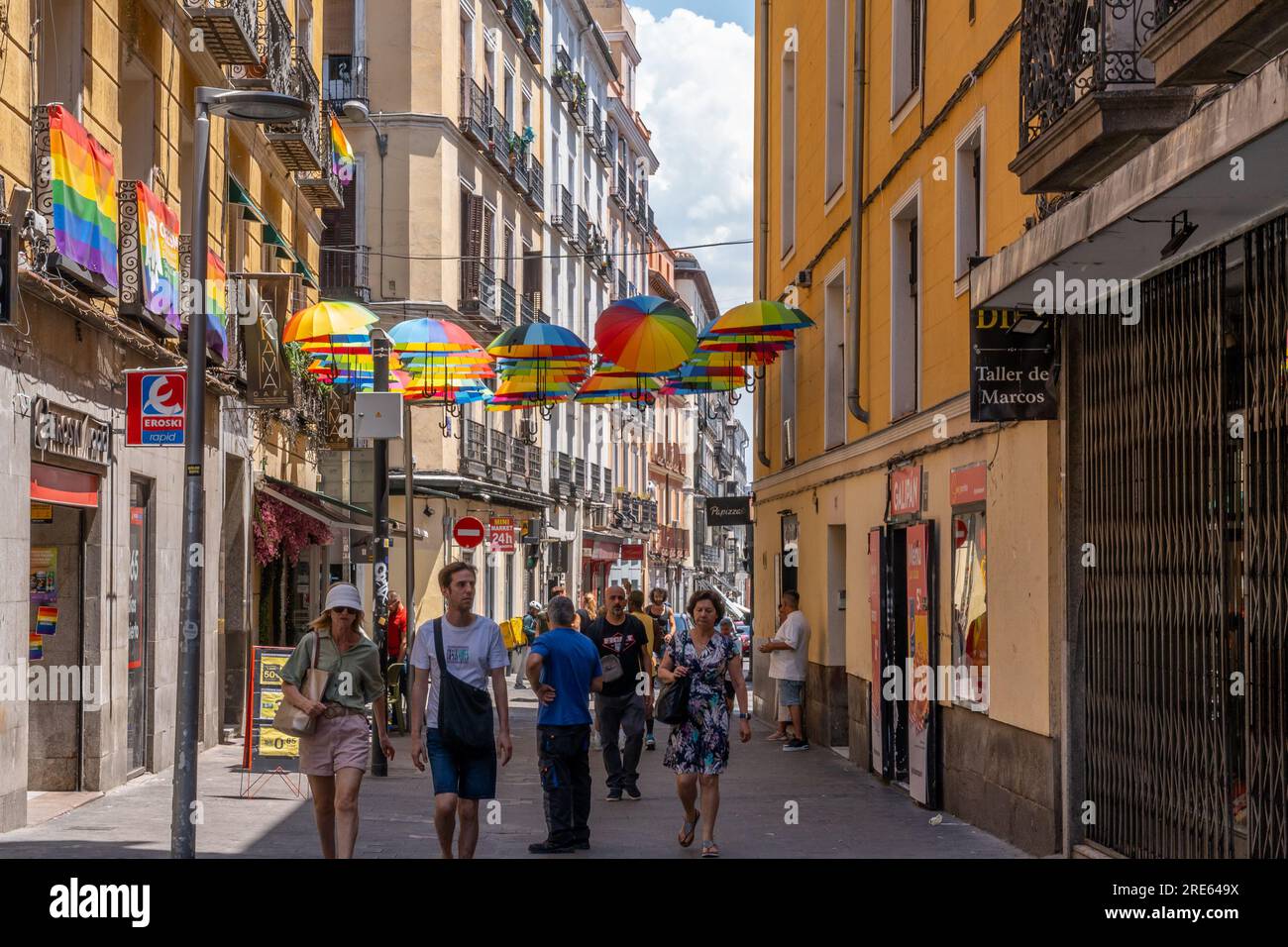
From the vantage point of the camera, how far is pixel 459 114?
36031mm

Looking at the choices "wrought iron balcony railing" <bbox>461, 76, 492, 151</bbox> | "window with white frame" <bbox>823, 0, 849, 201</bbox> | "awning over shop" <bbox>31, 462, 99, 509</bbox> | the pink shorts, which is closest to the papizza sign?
"awning over shop" <bbox>31, 462, 99, 509</bbox>

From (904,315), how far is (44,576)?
28.4ft

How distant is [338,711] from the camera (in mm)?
9914

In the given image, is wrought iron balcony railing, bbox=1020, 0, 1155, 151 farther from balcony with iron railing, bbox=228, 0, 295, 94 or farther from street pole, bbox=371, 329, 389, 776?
balcony with iron railing, bbox=228, 0, 295, 94

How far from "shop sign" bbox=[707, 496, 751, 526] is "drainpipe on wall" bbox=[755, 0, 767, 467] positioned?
5.49 ft

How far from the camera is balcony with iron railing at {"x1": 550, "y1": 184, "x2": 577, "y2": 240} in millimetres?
46750

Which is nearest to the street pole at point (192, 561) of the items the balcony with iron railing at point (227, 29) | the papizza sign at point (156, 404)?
the papizza sign at point (156, 404)

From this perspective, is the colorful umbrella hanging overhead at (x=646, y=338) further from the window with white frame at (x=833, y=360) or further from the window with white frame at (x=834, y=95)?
the window with white frame at (x=834, y=95)

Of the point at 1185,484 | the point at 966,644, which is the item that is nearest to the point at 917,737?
the point at 966,644

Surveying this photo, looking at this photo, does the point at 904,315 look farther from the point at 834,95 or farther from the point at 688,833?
the point at 688,833

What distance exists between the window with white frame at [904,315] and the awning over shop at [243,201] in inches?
313

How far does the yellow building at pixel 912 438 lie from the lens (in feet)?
41.3
